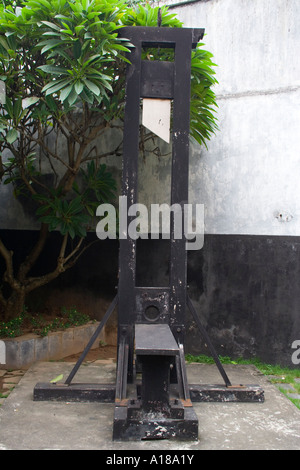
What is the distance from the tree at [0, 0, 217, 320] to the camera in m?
3.08

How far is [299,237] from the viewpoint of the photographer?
4.15 meters

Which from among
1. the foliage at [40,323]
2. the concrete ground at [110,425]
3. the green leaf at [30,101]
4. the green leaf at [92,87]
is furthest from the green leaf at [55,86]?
the foliage at [40,323]

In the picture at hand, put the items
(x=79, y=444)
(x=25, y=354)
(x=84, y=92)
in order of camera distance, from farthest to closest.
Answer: (x=25, y=354), (x=84, y=92), (x=79, y=444)

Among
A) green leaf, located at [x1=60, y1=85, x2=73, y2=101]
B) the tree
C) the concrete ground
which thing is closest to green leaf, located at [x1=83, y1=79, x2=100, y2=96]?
the tree

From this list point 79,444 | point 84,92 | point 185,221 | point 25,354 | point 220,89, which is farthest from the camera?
point 220,89

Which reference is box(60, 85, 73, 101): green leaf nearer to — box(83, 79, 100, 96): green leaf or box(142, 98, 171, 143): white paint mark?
box(83, 79, 100, 96): green leaf

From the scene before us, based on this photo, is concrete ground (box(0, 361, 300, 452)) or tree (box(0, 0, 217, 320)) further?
tree (box(0, 0, 217, 320))

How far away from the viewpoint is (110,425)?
9.11 feet

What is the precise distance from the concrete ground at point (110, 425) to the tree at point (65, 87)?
1608 mm

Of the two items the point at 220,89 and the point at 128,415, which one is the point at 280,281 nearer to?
the point at 220,89

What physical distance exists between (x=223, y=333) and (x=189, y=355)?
395 mm

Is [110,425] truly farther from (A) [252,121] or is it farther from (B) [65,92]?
(A) [252,121]

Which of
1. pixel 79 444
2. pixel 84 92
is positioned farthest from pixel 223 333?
pixel 84 92

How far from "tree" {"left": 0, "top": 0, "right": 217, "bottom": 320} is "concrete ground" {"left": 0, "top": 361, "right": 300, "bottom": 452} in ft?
5.28
